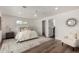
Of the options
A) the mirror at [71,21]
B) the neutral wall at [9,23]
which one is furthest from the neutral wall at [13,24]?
the mirror at [71,21]

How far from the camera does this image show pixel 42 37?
7.06 feet

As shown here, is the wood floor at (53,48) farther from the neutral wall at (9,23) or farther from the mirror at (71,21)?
the neutral wall at (9,23)

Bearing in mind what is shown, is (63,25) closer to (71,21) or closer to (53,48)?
(71,21)

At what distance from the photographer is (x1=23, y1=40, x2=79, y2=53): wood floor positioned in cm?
197

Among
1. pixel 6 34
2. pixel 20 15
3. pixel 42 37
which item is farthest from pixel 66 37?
pixel 6 34

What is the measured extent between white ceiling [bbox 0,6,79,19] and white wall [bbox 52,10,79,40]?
0.12 m

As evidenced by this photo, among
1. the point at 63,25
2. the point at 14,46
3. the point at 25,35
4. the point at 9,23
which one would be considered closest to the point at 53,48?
the point at 63,25

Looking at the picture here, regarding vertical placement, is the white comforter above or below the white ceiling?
below

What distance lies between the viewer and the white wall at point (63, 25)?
1945 millimetres

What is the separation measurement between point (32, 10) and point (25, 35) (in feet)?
2.37

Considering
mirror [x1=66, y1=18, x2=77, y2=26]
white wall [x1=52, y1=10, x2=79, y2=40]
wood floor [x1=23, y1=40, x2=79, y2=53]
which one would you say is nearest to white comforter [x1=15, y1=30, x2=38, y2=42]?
wood floor [x1=23, y1=40, x2=79, y2=53]

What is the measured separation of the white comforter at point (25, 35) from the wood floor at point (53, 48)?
0.35m

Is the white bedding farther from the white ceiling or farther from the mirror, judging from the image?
the mirror
